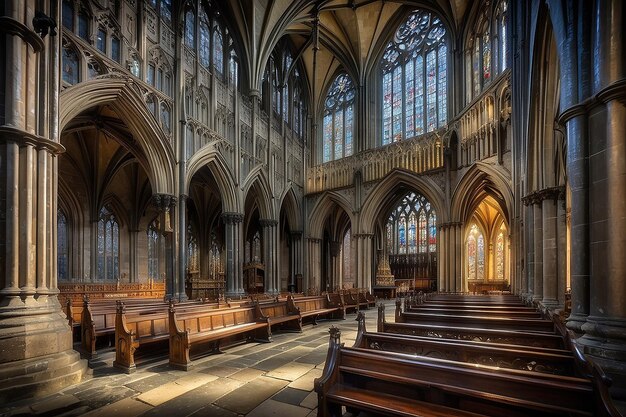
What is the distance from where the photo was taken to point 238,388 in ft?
16.3

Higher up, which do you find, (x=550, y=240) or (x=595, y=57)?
(x=595, y=57)

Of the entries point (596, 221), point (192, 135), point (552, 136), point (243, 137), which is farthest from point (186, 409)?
point (243, 137)

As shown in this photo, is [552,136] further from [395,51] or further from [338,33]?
[338,33]

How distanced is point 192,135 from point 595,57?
13.4m

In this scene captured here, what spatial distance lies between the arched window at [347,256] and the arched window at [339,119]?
8988 mm

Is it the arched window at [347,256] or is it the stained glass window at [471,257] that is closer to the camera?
the stained glass window at [471,257]

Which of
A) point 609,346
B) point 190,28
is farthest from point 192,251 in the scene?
point 609,346

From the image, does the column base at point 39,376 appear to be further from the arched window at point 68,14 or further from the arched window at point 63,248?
the arched window at point 63,248

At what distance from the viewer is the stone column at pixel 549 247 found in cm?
824

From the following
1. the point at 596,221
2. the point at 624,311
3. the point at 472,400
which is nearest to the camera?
the point at 472,400

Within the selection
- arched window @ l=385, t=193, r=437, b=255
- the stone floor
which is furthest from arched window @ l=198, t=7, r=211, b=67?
arched window @ l=385, t=193, r=437, b=255

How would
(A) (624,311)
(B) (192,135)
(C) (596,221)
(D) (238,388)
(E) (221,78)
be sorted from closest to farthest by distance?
(A) (624,311) < (C) (596,221) < (D) (238,388) < (B) (192,135) < (E) (221,78)

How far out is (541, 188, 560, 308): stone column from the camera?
27.0ft

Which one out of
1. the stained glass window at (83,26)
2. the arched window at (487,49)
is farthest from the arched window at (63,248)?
the arched window at (487,49)
